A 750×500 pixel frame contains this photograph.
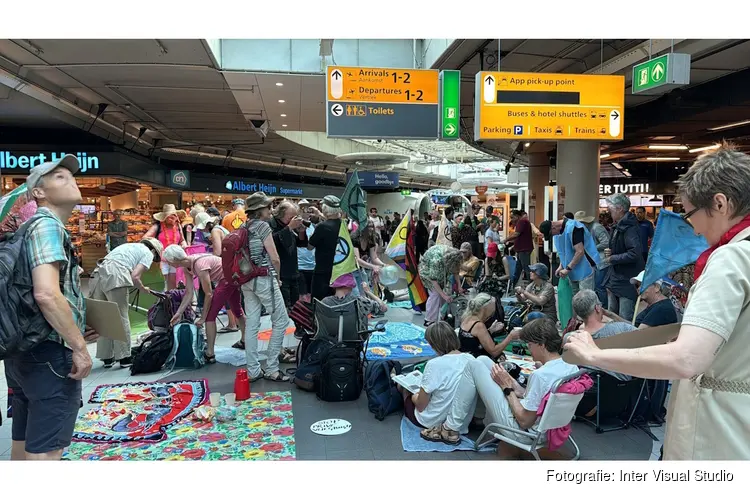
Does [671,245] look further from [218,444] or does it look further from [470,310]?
[218,444]

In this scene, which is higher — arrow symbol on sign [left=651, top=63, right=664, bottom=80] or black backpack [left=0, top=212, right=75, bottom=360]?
arrow symbol on sign [left=651, top=63, right=664, bottom=80]

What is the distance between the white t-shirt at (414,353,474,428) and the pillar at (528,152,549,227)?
14.2 m

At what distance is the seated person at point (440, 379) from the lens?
3732mm

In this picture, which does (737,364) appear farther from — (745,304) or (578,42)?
(578,42)

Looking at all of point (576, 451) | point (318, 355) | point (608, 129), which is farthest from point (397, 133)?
point (576, 451)

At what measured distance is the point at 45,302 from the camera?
219cm

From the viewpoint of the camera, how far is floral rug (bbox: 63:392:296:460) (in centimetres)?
360

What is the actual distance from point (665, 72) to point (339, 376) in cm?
468

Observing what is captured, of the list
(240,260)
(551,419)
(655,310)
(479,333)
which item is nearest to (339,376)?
(479,333)

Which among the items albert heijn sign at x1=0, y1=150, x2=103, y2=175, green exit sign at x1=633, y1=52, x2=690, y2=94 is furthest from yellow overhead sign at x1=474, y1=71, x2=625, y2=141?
albert heijn sign at x1=0, y1=150, x2=103, y2=175

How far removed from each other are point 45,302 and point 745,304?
2515 millimetres

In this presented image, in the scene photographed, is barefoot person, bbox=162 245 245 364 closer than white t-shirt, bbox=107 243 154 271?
No

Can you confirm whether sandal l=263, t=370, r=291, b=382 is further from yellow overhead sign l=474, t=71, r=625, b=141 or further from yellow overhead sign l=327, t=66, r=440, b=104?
yellow overhead sign l=474, t=71, r=625, b=141

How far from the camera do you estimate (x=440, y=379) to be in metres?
3.75
